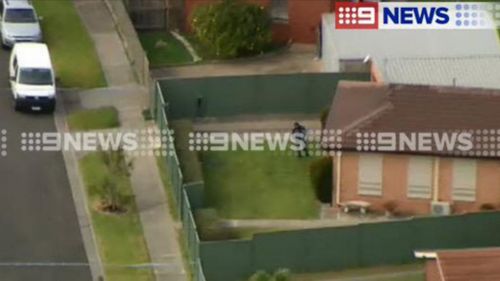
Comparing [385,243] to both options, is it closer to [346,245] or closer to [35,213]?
[346,245]

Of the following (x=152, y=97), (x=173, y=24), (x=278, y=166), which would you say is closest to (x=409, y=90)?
(x=278, y=166)

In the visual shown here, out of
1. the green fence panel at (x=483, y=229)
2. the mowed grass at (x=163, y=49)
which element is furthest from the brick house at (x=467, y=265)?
the mowed grass at (x=163, y=49)

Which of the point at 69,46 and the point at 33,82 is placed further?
the point at 69,46

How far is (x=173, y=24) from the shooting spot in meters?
66.3

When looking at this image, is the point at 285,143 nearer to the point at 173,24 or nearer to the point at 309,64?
the point at 309,64

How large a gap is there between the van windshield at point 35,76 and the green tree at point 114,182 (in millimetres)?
4976

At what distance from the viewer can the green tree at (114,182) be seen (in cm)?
5075

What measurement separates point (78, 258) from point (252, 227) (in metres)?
5.08

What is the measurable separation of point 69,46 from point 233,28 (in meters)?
5.87

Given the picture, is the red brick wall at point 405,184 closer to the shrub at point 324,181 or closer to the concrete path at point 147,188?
the shrub at point 324,181

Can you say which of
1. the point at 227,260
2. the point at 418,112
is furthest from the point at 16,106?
the point at 227,260

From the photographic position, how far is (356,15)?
62.7 meters

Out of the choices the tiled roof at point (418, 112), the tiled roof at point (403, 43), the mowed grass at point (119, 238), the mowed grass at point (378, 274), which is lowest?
the mowed grass at point (378, 274)

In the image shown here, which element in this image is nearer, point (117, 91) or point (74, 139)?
point (74, 139)
